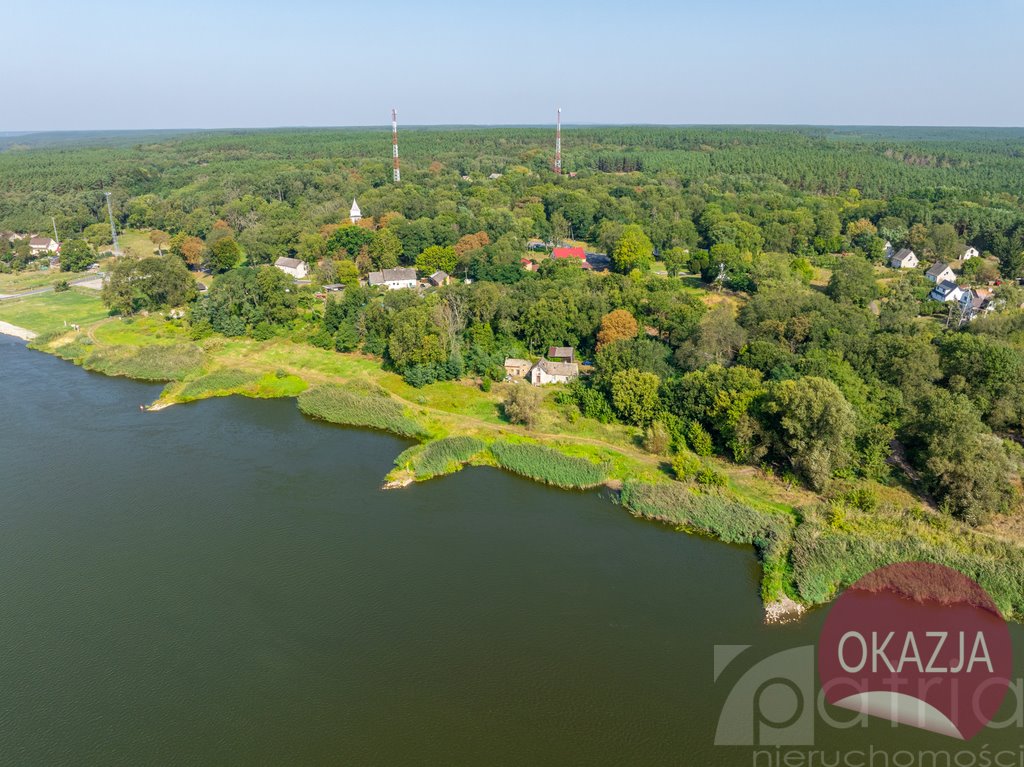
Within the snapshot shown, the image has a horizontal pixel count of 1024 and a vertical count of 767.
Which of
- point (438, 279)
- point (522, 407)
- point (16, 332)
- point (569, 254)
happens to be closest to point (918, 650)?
point (522, 407)

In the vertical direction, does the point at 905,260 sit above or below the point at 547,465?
above

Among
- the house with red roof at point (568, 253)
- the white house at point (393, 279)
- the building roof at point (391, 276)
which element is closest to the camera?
the white house at point (393, 279)

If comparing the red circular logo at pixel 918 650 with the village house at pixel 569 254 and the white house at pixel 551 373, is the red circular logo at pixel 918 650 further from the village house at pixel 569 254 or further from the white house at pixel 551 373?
the village house at pixel 569 254

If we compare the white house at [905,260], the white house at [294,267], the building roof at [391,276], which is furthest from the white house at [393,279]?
the white house at [905,260]

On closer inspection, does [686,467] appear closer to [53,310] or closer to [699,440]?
[699,440]

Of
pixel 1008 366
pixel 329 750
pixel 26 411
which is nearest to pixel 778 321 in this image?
pixel 1008 366
